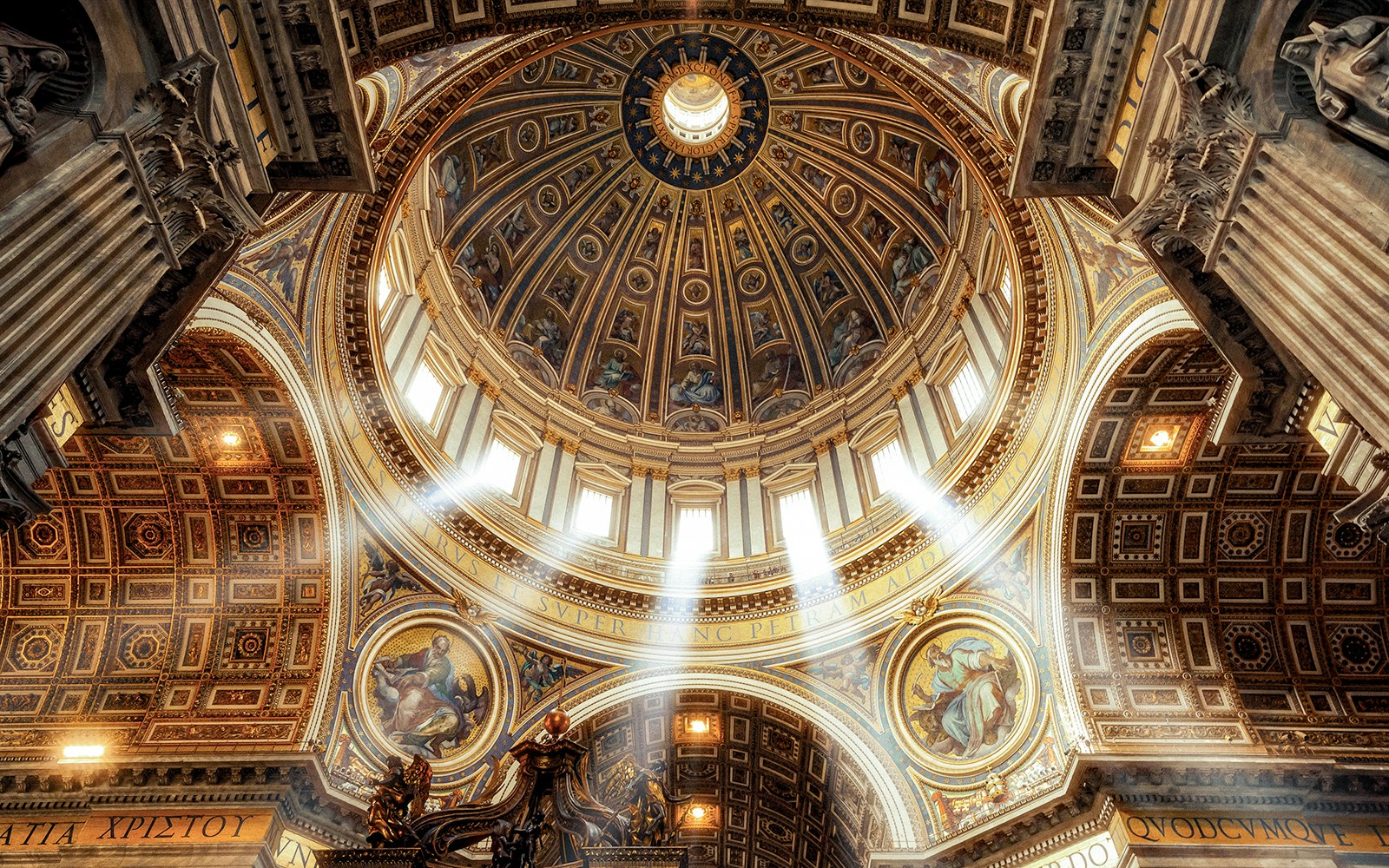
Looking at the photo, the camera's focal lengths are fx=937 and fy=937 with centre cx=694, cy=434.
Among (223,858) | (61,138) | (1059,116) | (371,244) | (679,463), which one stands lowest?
(223,858)

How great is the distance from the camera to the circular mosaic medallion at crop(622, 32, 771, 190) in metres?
28.4

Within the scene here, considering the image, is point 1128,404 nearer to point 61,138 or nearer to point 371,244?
point 371,244

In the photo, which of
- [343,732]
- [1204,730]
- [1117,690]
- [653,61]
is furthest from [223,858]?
[653,61]

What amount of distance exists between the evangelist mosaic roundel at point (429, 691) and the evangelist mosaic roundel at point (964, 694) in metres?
8.42

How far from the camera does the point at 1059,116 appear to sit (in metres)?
10.0

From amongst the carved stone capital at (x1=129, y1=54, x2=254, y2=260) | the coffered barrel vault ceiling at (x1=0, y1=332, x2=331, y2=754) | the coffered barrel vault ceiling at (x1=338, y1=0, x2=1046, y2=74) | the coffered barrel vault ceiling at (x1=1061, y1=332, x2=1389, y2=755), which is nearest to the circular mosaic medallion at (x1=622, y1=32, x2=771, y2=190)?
the coffered barrel vault ceiling at (x1=338, y1=0, x2=1046, y2=74)

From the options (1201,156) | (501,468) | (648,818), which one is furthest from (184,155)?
(501,468)

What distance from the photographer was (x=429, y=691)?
733 inches

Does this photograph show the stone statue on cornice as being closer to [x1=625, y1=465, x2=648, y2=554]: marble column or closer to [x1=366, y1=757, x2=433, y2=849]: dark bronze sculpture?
[x1=366, y1=757, x2=433, y2=849]: dark bronze sculpture

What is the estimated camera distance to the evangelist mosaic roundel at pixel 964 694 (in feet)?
56.1

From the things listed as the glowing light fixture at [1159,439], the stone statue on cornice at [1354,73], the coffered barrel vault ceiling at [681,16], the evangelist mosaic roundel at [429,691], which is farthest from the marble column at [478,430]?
the stone statue on cornice at [1354,73]

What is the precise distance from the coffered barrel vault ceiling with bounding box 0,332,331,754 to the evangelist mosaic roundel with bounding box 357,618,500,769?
138 centimetres

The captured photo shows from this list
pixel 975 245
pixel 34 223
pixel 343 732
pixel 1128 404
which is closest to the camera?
pixel 34 223

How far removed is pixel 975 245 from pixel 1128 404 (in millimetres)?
7647
